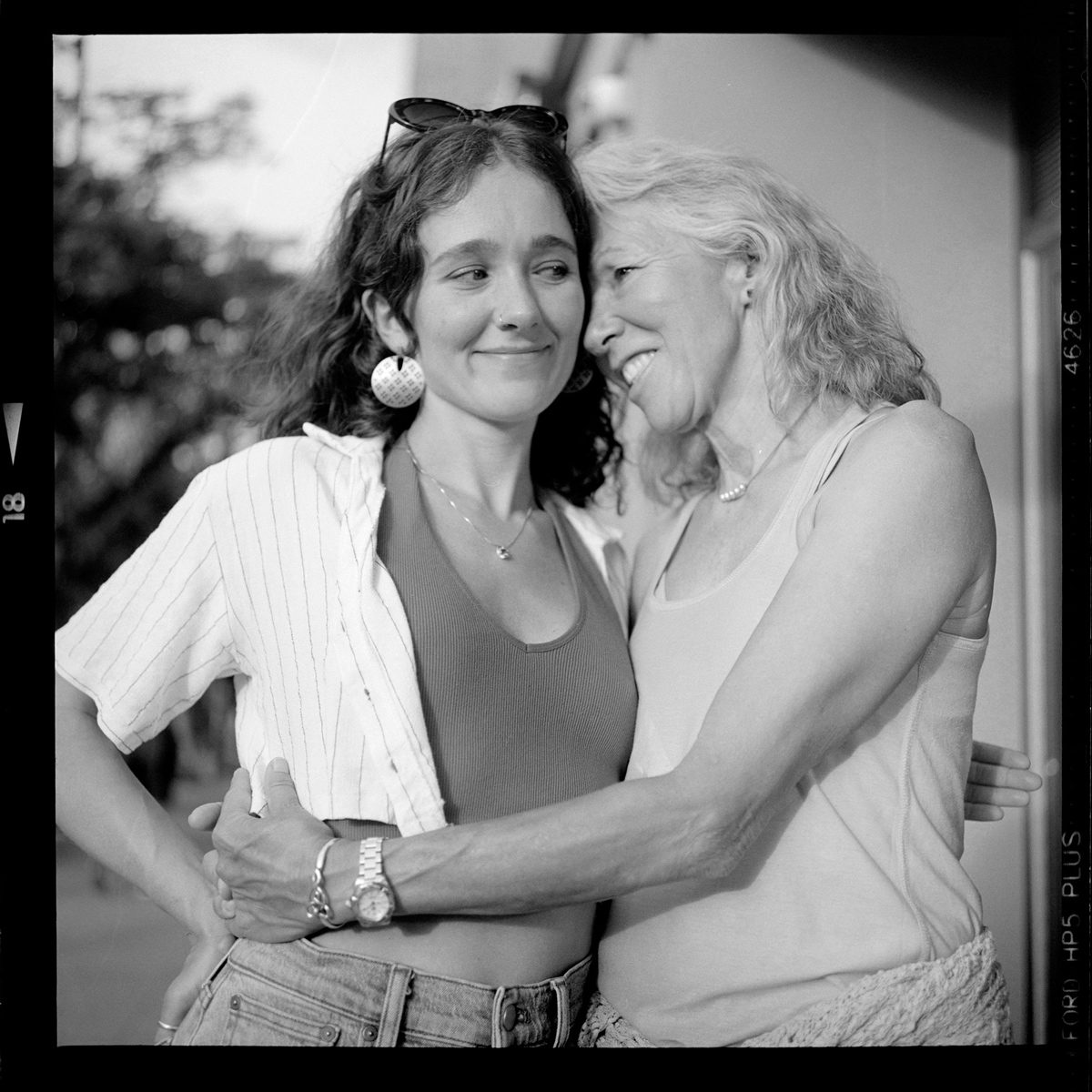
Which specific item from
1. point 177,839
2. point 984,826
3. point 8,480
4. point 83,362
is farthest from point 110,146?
point 984,826

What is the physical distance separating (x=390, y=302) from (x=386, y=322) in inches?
1.6

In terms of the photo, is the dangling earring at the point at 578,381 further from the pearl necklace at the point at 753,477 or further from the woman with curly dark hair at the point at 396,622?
the pearl necklace at the point at 753,477

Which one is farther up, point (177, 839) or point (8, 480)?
point (8, 480)

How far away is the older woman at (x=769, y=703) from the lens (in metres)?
1.74

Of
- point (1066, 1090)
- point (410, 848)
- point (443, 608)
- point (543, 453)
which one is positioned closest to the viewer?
point (410, 848)

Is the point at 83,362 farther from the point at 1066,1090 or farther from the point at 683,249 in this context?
the point at 1066,1090

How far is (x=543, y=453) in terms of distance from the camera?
2342 millimetres

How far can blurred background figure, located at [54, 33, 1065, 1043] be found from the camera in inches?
82.1

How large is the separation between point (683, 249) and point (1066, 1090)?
1.66m

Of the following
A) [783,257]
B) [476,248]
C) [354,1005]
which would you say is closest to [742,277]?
[783,257]

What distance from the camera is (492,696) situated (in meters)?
1.89

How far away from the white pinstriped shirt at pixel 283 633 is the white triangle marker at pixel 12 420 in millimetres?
330

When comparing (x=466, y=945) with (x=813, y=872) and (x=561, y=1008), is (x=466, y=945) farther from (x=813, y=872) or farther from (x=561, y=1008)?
(x=813, y=872)

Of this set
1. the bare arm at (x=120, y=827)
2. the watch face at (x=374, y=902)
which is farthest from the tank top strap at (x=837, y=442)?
the bare arm at (x=120, y=827)
